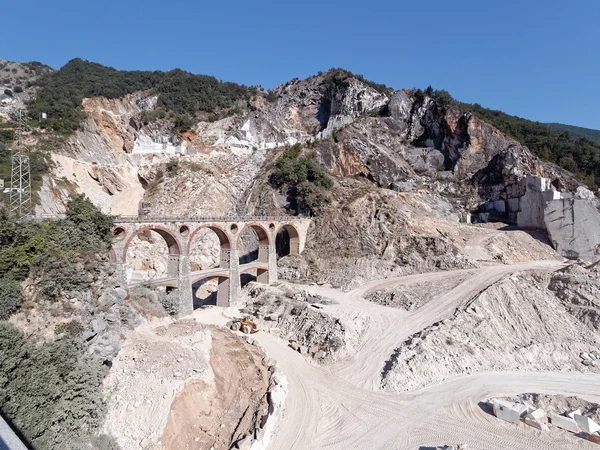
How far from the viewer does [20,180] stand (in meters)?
26.6

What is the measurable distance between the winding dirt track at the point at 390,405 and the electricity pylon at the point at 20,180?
21.6 m

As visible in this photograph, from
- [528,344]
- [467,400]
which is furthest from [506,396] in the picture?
[528,344]

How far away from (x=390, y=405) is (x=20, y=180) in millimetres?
31319

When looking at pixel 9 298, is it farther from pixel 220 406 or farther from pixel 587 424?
pixel 587 424

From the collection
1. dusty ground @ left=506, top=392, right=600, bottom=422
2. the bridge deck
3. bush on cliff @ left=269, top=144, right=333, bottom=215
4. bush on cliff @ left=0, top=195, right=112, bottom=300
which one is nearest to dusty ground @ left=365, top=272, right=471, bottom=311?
dusty ground @ left=506, top=392, right=600, bottom=422

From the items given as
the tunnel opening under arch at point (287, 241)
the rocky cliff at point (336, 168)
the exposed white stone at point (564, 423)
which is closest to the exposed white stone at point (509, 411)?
the exposed white stone at point (564, 423)

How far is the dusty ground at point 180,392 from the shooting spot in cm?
1560

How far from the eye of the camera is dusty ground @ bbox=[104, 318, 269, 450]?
1560cm

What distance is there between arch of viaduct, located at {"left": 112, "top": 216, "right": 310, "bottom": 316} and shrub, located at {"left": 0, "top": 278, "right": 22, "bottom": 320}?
6379mm

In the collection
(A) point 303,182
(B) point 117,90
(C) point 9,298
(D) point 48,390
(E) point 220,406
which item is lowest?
(E) point 220,406

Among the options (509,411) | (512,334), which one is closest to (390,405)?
(509,411)

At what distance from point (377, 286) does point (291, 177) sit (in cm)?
2237

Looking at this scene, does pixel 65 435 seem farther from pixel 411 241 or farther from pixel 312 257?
pixel 411 241

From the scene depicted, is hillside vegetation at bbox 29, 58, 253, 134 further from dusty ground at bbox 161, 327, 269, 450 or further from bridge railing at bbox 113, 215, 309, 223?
dusty ground at bbox 161, 327, 269, 450
